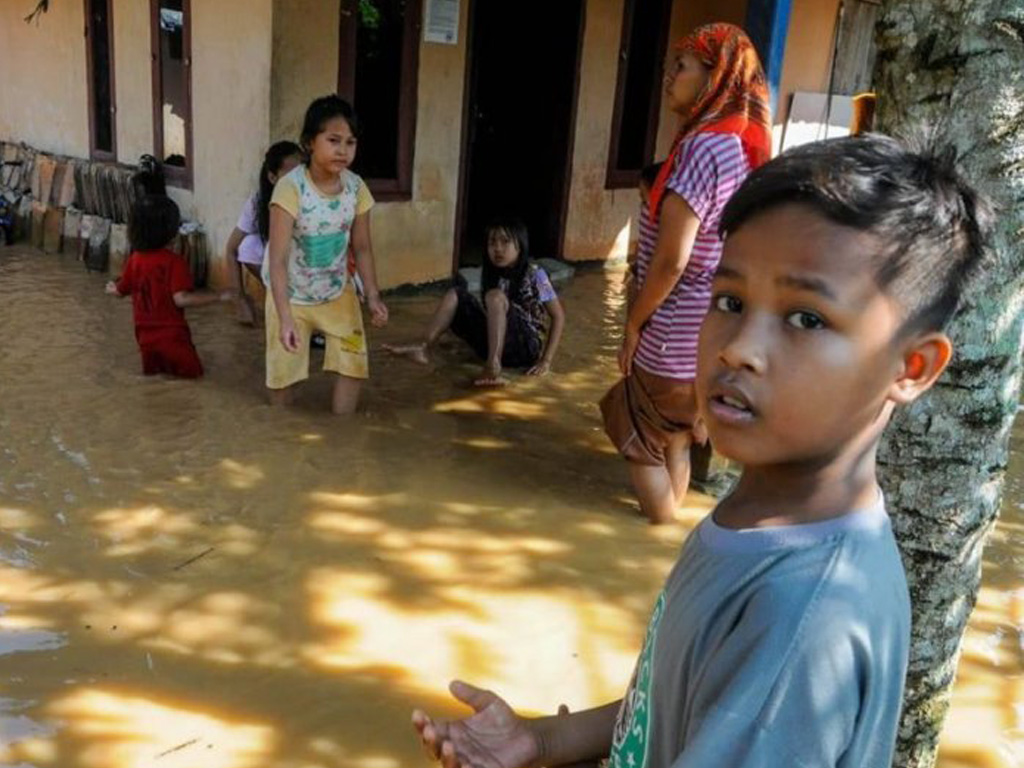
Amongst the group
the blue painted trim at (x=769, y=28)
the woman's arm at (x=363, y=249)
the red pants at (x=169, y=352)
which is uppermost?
the blue painted trim at (x=769, y=28)

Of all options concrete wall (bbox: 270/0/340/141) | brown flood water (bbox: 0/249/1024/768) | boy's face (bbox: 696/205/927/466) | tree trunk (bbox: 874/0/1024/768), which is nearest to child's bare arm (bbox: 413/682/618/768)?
boy's face (bbox: 696/205/927/466)

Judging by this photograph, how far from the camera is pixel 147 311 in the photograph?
515 centimetres

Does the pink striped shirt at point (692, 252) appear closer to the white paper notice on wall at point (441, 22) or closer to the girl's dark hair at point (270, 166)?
the girl's dark hair at point (270, 166)

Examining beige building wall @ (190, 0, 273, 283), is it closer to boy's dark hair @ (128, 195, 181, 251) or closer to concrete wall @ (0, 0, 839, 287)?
concrete wall @ (0, 0, 839, 287)

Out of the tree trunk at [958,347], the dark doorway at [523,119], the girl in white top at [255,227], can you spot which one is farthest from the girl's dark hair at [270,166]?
the tree trunk at [958,347]

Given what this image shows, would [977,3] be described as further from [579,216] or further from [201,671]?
[579,216]

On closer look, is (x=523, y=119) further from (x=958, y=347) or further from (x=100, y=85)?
(x=958, y=347)

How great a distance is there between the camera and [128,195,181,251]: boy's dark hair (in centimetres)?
510

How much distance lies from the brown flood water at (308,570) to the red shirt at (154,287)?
34cm

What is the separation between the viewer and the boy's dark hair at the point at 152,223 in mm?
5102

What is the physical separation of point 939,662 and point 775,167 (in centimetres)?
127

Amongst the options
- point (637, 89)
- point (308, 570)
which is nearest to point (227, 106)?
point (637, 89)

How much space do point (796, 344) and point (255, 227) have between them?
5477 mm

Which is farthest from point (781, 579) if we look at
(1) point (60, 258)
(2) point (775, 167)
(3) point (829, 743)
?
(1) point (60, 258)
